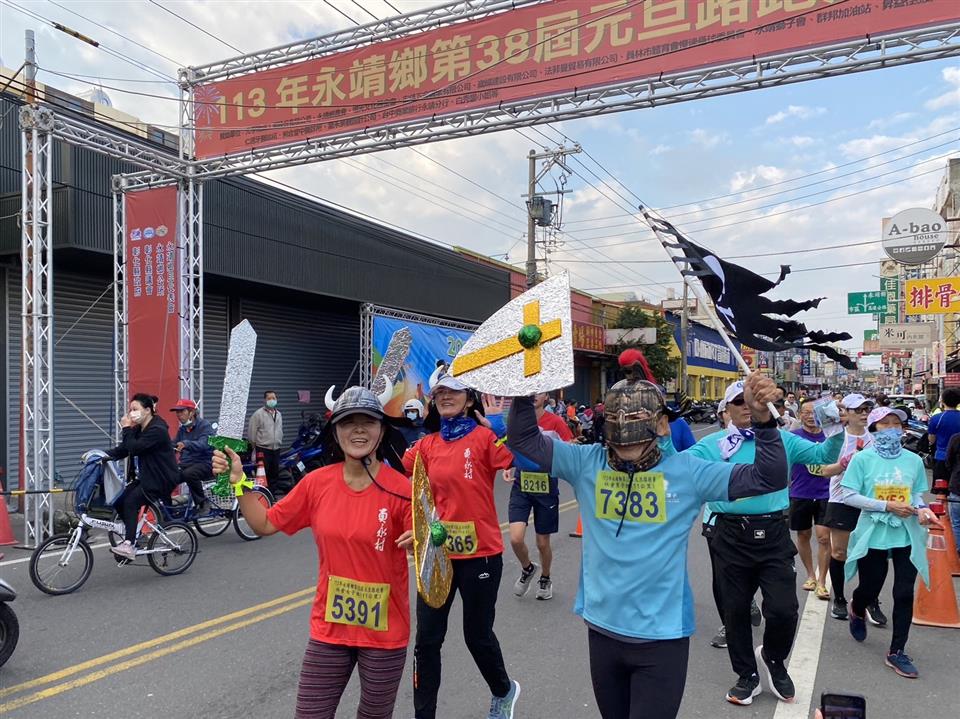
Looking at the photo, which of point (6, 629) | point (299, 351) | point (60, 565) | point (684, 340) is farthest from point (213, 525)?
point (684, 340)

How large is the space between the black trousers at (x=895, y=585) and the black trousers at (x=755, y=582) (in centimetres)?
101

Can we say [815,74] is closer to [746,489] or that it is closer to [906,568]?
[906,568]

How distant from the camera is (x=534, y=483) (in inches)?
240

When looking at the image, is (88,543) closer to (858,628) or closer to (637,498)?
(637,498)

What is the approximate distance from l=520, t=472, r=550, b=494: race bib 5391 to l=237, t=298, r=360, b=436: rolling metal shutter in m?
11.4

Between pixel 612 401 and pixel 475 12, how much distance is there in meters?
9.09

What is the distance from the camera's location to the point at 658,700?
2467 mm

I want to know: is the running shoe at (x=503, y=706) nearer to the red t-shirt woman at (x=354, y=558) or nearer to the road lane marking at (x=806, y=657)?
the red t-shirt woman at (x=354, y=558)

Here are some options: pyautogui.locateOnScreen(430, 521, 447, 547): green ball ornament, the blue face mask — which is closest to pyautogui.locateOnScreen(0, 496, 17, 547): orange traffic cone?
pyautogui.locateOnScreen(430, 521, 447, 547): green ball ornament

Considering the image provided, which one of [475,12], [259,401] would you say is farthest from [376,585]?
[259,401]

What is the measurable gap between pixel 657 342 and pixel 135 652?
110 feet

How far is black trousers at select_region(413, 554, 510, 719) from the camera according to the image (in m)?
3.43

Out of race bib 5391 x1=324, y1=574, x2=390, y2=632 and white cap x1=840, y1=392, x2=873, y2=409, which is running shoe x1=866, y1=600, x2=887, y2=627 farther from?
race bib 5391 x1=324, y1=574, x2=390, y2=632

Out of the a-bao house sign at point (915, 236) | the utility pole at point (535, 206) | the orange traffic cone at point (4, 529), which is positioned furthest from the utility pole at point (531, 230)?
the orange traffic cone at point (4, 529)
